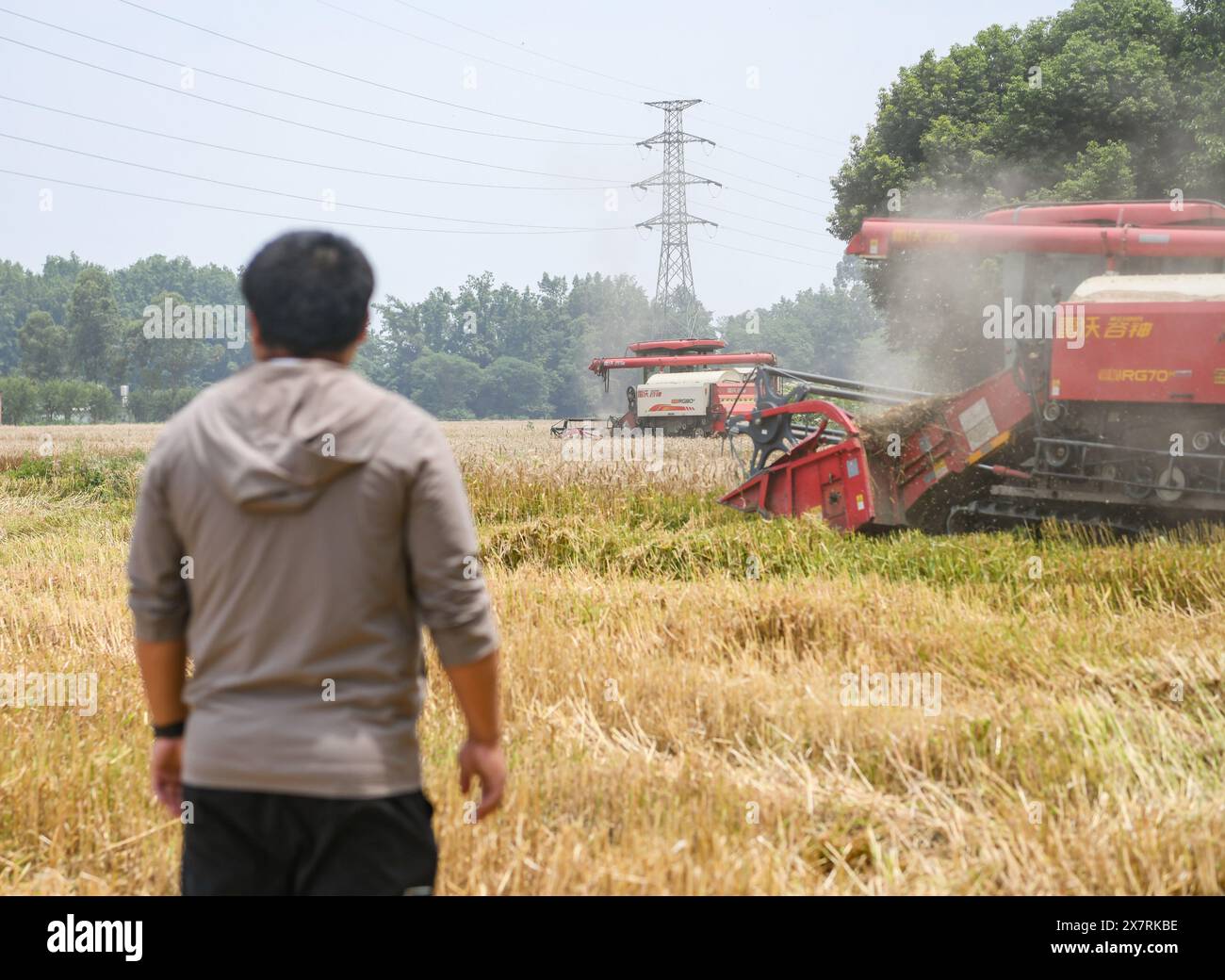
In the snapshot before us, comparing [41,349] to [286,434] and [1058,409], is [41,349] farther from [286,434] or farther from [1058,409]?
[286,434]

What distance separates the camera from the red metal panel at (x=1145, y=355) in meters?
8.32

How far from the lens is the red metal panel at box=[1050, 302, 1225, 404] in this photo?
8.32 meters

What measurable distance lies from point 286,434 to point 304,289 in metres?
0.27

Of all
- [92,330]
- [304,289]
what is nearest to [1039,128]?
[304,289]

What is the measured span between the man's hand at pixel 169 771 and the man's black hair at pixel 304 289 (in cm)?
81

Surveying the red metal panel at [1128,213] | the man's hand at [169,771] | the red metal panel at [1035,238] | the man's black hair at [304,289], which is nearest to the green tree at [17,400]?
the red metal panel at [1035,238]

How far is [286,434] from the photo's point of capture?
218cm

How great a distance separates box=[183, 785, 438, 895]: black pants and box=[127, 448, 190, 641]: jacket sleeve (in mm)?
312

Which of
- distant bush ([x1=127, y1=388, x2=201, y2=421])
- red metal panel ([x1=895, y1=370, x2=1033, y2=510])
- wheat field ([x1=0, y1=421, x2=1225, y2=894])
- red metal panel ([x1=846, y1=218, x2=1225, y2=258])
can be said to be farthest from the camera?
distant bush ([x1=127, y1=388, x2=201, y2=421])

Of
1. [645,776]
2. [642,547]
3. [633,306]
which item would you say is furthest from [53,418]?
[645,776]

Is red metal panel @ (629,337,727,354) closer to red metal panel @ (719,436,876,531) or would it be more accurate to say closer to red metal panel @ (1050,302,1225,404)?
red metal panel @ (719,436,876,531)

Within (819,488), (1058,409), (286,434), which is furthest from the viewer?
(819,488)

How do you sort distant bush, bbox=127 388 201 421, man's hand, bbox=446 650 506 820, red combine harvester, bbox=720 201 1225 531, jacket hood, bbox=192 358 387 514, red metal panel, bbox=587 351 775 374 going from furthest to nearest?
distant bush, bbox=127 388 201 421
red metal panel, bbox=587 351 775 374
red combine harvester, bbox=720 201 1225 531
man's hand, bbox=446 650 506 820
jacket hood, bbox=192 358 387 514

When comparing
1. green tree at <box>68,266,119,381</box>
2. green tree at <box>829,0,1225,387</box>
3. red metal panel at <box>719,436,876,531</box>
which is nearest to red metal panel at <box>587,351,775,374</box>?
green tree at <box>829,0,1225,387</box>
